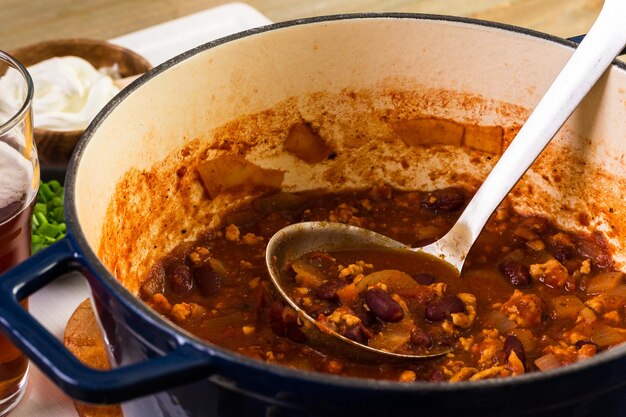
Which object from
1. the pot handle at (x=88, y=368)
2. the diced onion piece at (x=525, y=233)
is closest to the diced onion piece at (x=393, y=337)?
the diced onion piece at (x=525, y=233)

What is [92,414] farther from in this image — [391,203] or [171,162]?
[391,203]

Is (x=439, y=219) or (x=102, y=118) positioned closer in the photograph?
(x=102, y=118)

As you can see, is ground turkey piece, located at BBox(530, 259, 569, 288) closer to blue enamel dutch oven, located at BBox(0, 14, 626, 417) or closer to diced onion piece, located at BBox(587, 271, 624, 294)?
diced onion piece, located at BBox(587, 271, 624, 294)

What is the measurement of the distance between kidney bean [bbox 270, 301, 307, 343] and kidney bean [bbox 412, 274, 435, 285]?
0.28 m

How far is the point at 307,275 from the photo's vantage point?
5.65 feet

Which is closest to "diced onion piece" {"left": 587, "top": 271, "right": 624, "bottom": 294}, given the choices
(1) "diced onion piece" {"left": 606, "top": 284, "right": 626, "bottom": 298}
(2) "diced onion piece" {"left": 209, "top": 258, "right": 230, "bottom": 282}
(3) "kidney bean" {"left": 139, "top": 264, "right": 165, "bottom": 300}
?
(1) "diced onion piece" {"left": 606, "top": 284, "right": 626, "bottom": 298}

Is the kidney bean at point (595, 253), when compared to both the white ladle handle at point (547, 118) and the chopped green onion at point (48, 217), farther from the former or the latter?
the chopped green onion at point (48, 217)

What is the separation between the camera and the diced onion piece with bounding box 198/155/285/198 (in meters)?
1.89

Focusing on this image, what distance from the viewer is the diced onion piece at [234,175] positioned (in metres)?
1.89

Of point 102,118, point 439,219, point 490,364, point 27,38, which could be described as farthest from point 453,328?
point 27,38

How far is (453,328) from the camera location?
5.23ft

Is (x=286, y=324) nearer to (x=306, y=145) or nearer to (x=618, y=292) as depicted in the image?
(x=306, y=145)

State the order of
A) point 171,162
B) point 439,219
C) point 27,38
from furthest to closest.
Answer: point 27,38 → point 439,219 → point 171,162

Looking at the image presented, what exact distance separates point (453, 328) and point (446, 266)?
22cm
